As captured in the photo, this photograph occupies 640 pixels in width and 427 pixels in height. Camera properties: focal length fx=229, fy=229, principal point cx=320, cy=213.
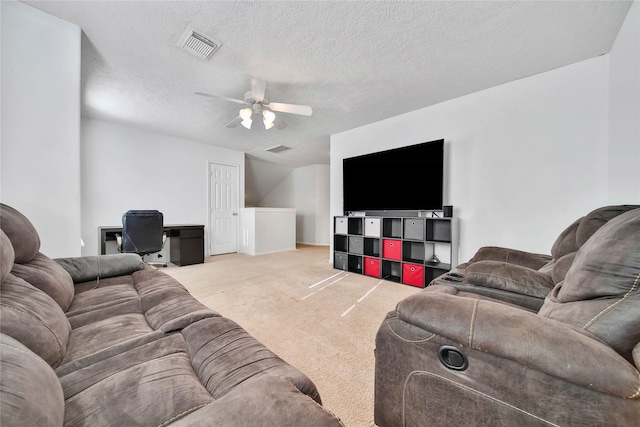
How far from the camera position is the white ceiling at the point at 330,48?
5.56ft

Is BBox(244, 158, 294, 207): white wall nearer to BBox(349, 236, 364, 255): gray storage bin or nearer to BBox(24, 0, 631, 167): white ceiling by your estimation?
BBox(24, 0, 631, 167): white ceiling

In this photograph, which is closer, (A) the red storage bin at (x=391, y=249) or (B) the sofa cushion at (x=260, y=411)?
(B) the sofa cushion at (x=260, y=411)

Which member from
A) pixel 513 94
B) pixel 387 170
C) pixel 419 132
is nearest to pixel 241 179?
pixel 387 170

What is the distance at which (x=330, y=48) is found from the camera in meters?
2.08

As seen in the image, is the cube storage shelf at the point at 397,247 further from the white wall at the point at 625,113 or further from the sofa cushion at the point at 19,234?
the sofa cushion at the point at 19,234

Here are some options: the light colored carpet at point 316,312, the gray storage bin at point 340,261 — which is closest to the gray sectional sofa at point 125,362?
the light colored carpet at point 316,312

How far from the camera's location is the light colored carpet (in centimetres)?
130

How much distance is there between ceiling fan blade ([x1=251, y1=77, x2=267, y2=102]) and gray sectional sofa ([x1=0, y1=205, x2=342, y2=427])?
6.73 ft

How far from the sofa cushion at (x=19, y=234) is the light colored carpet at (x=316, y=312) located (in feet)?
4.45

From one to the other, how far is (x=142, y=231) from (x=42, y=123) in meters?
1.93

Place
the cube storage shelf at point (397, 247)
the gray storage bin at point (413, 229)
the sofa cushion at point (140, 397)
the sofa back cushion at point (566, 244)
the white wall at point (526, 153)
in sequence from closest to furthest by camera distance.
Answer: the sofa cushion at point (140, 397) → the sofa back cushion at point (566, 244) → the white wall at point (526, 153) → the cube storage shelf at point (397, 247) → the gray storage bin at point (413, 229)

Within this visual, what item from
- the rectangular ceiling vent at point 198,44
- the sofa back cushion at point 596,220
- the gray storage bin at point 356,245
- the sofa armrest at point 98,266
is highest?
the rectangular ceiling vent at point 198,44

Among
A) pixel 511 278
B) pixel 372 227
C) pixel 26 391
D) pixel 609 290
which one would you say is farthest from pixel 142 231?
pixel 609 290

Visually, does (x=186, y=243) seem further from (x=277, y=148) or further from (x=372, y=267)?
(x=372, y=267)
